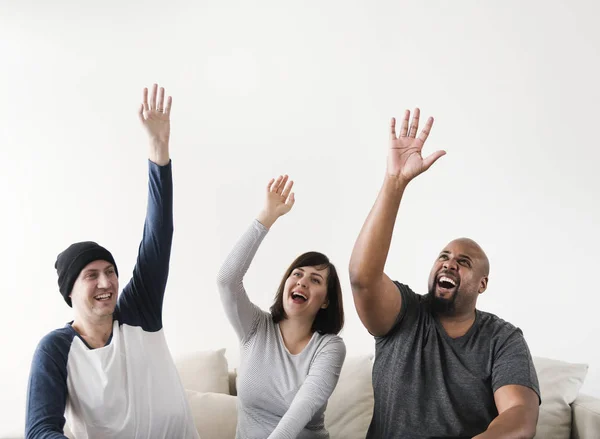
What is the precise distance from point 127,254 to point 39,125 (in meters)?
0.80

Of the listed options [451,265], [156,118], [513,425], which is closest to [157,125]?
[156,118]

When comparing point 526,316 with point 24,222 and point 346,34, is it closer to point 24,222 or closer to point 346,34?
point 346,34

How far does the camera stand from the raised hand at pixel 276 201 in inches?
95.7

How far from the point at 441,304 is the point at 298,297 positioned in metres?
0.46

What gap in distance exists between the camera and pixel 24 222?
3.61 m

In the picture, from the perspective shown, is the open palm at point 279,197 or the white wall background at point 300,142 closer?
the open palm at point 279,197

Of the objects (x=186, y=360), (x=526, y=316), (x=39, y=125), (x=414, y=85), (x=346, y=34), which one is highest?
(x=346, y=34)

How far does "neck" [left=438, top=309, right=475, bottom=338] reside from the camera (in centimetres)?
229

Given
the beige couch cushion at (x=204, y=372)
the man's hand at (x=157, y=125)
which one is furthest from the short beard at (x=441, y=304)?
the beige couch cushion at (x=204, y=372)

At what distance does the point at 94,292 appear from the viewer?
2123 mm

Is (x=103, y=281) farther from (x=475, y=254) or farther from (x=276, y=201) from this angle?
(x=475, y=254)

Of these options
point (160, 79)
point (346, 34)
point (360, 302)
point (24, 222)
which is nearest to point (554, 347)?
point (360, 302)

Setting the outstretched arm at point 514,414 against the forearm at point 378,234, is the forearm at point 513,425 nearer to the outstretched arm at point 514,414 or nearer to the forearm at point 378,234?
the outstretched arm at point 514,414

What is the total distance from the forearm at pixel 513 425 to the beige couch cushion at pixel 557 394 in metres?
0.80
